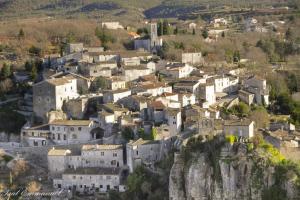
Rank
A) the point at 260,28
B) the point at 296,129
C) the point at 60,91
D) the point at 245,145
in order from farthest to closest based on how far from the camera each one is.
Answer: the point at 260,28, the point at 60,91, the point at 296,129, the point at 245,145

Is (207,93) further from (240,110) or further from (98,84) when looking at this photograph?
(98,84)

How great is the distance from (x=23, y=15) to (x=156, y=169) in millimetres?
57643

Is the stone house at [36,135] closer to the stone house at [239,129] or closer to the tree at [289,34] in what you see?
the stone house at [239,129]

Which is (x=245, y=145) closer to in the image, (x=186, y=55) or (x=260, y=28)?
(x=186, y=55)

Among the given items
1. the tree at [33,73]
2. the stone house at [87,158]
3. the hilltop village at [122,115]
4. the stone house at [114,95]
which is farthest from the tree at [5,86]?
the stone house at [87,158]

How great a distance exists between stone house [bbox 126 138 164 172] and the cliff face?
6.41 ft

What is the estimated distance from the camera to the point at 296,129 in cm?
3669

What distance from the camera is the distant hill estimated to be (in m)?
89.6

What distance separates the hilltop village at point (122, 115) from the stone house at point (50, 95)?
5 centimetres

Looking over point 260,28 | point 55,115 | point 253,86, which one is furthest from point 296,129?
point 260,28

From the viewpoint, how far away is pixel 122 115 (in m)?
36.3

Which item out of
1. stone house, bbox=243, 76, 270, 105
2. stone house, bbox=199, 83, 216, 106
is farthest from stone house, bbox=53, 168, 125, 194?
stone house, bbox=243, 76, 270, 105

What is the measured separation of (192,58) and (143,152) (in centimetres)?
1647

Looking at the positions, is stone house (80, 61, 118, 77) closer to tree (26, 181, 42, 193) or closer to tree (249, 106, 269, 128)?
tree (26, 181, 42, 193)
